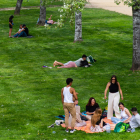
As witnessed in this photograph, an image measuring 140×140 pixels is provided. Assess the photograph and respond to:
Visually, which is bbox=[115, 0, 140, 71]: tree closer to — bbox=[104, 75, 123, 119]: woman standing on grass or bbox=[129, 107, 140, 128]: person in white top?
bbox=[104, 75, 123, 119]: woman standing on grass

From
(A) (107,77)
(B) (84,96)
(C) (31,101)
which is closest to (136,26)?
(A) (107,77)

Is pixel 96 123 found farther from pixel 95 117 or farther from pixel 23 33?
pixel 23 33

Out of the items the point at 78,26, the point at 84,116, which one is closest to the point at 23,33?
the point at 78,26

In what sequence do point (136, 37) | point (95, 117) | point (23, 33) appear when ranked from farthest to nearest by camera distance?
point (23, 33)
point (136, 37)
point (95, 117)

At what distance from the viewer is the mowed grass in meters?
13.9

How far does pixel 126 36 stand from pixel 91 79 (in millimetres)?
14452

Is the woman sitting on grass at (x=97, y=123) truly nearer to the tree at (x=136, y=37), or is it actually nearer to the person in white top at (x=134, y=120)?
the person in white top at (x=134, y=120)

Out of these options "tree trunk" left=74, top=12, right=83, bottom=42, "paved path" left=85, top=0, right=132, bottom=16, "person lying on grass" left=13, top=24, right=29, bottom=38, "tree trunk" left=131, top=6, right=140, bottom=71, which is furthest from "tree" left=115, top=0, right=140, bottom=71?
"paved path" left=85, top=0, right=132, bottom=16

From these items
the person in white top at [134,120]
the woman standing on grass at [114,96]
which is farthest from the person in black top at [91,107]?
the person in white top at [134,120]

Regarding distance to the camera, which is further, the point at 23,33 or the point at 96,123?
the point at 23,33

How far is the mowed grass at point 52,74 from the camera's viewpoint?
45.8 feet

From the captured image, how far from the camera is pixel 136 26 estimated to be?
2214 cm

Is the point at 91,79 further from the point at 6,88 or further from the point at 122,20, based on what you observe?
the point at 122,20

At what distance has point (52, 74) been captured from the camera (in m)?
22.5
